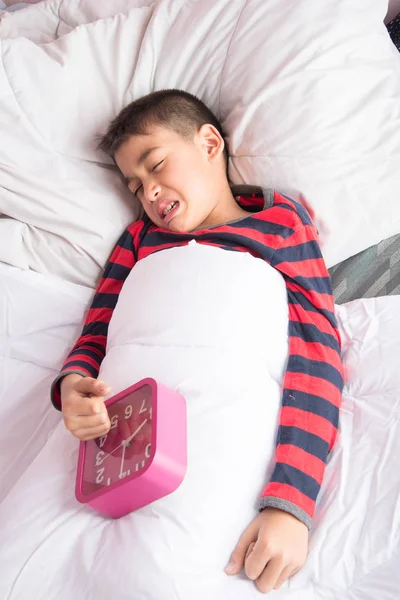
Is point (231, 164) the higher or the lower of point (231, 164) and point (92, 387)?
the higher

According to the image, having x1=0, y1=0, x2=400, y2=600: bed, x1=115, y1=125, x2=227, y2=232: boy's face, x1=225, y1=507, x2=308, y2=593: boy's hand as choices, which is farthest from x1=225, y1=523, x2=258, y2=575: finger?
x1=115, y1=125, x2=227, y2=232: boy's face

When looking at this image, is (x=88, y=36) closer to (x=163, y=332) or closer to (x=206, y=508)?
(x=163, y=332)

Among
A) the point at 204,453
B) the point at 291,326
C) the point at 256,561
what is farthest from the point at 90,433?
the point at 291,326

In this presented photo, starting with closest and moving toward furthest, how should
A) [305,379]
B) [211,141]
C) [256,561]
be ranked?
[256,561], [305,379], [211,141]

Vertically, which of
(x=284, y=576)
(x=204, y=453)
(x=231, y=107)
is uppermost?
(x=231, y=107)

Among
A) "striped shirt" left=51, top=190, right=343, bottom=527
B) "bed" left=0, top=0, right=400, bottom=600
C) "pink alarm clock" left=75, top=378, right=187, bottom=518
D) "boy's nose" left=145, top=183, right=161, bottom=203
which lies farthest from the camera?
"boy's nose" left=145, top=183, right=161, bottom=203

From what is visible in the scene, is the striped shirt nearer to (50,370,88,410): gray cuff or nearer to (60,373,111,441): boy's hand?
(50,370,88,410): gray cuff

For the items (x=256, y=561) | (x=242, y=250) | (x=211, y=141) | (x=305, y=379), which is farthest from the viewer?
(x=211, y=141)

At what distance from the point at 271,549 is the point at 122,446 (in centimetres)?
24

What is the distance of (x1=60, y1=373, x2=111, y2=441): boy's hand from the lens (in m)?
0.80

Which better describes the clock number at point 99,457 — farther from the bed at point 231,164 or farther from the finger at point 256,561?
the finger at point 256,561

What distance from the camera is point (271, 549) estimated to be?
758 millimetres

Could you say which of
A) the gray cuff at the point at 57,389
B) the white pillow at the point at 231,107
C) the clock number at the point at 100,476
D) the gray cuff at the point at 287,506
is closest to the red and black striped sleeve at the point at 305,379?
the gray cuff at the point at 287,506

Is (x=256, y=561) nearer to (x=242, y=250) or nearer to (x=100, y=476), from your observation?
(x=100, y=476)
